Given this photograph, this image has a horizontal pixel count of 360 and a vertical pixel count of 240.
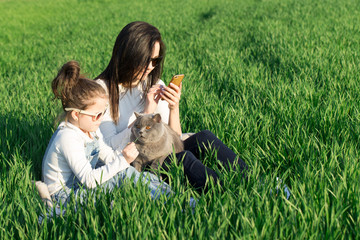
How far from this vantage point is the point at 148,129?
90.6 inches

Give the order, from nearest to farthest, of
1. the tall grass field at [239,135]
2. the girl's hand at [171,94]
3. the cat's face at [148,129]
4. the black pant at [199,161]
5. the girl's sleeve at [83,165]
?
1. the tall grass field at [239,135]
2. the girl's sleeve at [83,165]
3. the black pant at [199,161]
4. the cat's face at [148,129]
5. the girl's hand at [171,94]

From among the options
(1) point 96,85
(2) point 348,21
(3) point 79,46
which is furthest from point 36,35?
(1) point 96,85

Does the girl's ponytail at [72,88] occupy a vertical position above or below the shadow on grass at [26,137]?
above

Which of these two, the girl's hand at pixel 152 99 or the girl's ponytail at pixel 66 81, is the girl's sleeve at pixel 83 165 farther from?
the girl's hand at pixel 152 99

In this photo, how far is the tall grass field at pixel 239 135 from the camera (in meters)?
1.67

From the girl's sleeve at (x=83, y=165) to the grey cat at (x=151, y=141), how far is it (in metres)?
0.27

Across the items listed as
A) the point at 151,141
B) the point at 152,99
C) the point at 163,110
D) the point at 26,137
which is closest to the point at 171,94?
the point at 152,99

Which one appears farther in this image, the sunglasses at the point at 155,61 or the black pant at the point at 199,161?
the sunglasses at the point at 155,61

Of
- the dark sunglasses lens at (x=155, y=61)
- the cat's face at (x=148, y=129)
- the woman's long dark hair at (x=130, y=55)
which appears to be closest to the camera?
the cat's face at (x=148, y=129)

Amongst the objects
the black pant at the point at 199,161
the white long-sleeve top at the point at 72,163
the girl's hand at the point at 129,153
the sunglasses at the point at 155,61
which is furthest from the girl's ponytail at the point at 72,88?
the sunglasses at the point at 155,61

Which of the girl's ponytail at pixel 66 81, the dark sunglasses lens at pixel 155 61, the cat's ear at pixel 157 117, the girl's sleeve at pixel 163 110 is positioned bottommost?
the girl's sleeve at pixel 163 110

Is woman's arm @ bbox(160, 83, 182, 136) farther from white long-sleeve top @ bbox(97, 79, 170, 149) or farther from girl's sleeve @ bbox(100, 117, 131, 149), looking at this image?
girl's sleeve @ bbox(100, 117, 131, 149)

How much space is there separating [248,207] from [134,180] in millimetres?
703

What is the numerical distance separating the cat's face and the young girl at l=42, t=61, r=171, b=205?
15cm
